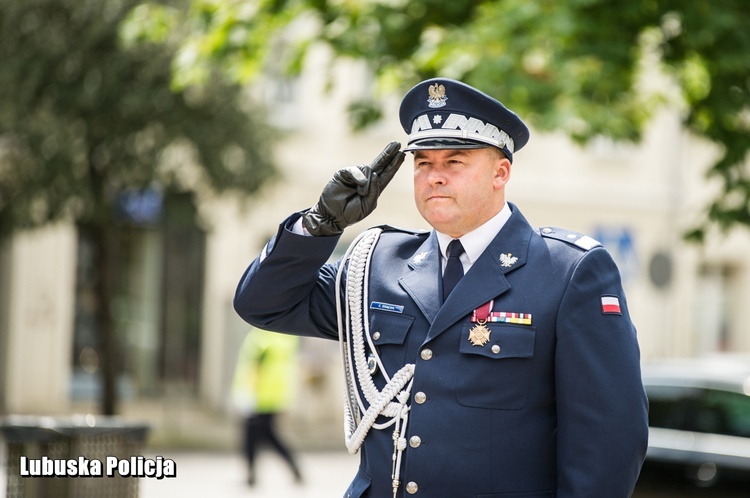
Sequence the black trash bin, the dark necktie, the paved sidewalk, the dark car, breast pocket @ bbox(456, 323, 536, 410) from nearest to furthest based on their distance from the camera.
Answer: breast pocket @ bbox(456, 323, 536, 410)
the dark necktie
the black trash bin
the dark car
the paved sidewalk

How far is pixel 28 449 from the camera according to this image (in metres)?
6.96

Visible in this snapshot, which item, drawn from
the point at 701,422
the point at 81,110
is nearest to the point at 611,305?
the point at 701,422

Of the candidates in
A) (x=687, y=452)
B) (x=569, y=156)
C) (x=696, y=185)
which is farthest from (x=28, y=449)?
(x=696, y=185)

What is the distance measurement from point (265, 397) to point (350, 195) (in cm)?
980

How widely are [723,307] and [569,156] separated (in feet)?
17.1

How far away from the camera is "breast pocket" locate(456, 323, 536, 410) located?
129 inches

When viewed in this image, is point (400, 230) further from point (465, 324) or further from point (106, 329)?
point (106, 329)

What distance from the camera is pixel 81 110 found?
14.6 metres

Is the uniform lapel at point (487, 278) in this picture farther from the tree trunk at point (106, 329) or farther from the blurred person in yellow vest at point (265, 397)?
the tree trunk at point (106, 329)

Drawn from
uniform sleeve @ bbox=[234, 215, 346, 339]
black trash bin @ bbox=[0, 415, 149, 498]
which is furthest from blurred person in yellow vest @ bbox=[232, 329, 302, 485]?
uniform sleeve @ bbox=[234, 215, 346, 339]

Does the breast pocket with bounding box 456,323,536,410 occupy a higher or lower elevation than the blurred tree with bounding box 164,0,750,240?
lower

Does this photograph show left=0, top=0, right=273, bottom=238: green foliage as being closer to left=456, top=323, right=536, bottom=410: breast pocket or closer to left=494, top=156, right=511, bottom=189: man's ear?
left=494, top=156, right=511, bottom=189: man's ear

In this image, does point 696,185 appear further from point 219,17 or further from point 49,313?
point 219,17

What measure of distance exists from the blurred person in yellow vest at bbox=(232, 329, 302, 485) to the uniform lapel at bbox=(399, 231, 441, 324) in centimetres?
949
